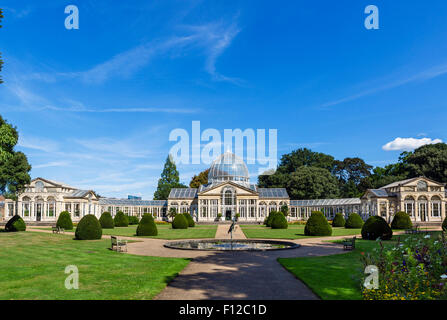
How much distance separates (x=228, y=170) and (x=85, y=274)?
6593cm

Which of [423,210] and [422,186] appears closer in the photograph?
[422,186]

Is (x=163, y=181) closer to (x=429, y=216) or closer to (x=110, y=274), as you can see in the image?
(x=429, y=216)

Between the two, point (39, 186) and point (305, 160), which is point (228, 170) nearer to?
point (305, 160)

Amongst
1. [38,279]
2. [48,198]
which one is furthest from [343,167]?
[38,279]

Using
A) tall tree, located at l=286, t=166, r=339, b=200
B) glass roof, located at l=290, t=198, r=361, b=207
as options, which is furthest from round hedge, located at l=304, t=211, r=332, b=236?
tall tree, located at l=286, t=166, r=339, b=200

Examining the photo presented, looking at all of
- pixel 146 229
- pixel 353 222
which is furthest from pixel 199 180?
pixel 146 229

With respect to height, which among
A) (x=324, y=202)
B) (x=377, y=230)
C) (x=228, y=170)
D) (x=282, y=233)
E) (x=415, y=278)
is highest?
(x=228, y=170)

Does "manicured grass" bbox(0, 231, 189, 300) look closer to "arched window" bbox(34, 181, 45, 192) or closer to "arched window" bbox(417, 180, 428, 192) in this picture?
"arched window" bbox(34, 181, 45, 192)

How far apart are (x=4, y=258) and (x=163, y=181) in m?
69.0

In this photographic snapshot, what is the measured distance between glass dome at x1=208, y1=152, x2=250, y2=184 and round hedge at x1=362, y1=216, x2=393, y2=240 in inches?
1987

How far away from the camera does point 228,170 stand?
78625mm

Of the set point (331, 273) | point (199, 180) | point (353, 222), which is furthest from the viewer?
point (199, 180)

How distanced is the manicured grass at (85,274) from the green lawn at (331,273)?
4869 millimetres

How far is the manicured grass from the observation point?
10.2 m
